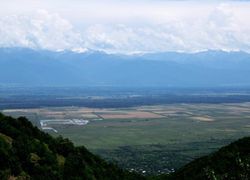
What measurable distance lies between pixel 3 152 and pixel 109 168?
11517mm

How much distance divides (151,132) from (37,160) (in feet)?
363

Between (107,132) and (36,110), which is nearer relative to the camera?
(107,132)

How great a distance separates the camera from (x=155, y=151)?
99.2 meters

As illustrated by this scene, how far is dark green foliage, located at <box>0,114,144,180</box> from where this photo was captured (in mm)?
21028

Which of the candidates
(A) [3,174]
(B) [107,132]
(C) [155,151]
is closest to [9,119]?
(A) [3,174]

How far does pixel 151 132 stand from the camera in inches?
5241

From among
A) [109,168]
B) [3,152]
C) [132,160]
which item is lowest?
[132,160]

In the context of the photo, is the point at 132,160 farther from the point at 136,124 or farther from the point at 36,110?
the point at 36,110

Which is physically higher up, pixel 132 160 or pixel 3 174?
pixel 3 174

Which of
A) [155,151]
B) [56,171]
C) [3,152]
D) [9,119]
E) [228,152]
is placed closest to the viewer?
[3,152]

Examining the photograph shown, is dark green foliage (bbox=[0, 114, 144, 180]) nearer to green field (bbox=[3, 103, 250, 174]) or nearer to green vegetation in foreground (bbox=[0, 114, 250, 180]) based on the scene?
green vegetation in foreground (bbox=[0, 114, 250, 180])

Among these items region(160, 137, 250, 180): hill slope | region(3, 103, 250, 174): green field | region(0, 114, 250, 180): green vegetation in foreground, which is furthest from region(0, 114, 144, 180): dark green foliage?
region(3, 103, 250, 174): green field

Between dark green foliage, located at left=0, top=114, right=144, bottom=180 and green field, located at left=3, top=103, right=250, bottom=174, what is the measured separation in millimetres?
42145

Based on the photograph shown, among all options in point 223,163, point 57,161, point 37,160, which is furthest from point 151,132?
point 37,160
